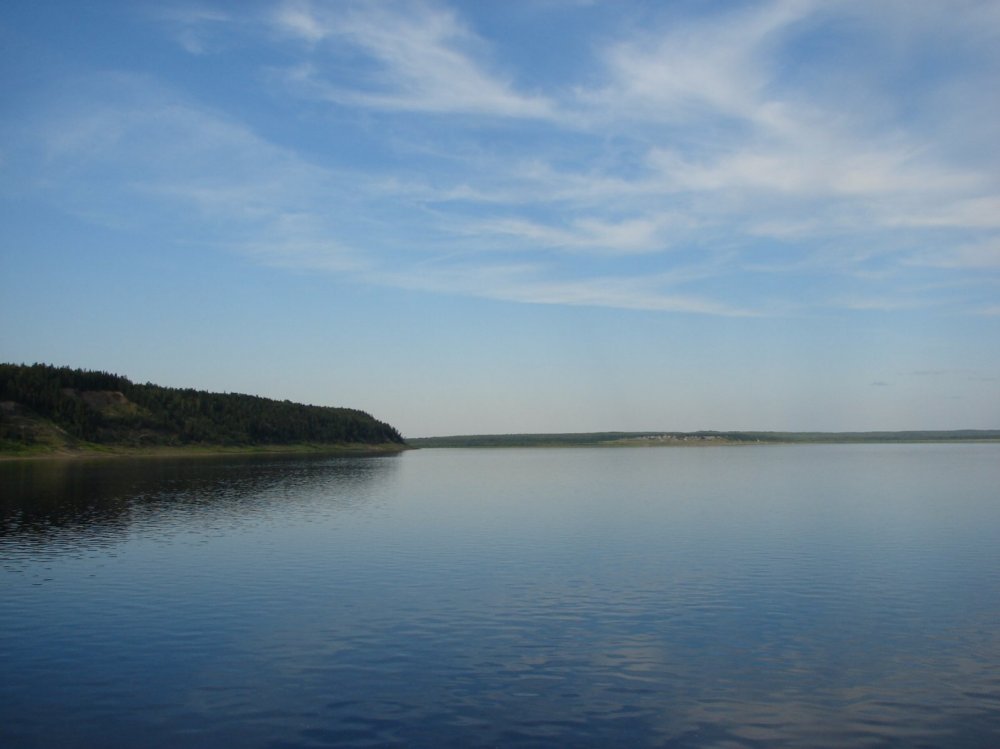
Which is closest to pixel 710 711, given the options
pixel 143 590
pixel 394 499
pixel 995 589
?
pixel 995 589

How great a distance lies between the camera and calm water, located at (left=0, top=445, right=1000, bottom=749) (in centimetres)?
2025

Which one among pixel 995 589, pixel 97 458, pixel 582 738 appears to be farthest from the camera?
pixel 97 458

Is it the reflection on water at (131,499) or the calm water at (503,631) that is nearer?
the calm water at (503,631)

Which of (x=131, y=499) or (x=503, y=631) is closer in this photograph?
(x=503, y=631)

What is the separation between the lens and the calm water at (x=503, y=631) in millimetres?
20250

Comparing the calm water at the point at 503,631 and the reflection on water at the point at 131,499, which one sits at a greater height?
the reflection on water at the point at 131,499

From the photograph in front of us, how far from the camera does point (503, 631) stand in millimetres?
29250

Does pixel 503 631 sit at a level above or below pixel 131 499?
below

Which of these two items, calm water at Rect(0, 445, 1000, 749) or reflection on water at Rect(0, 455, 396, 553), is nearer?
calm water at Rect(0, 445, 1000, 749)

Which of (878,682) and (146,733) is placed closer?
(146,733)

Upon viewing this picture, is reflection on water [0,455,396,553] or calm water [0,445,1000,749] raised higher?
reflection on water [0,455,396,553]

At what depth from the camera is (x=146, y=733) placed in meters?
19.7

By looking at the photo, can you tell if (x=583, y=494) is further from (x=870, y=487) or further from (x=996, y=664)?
(x=996, y=664)

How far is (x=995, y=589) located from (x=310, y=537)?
41032 millimetres
